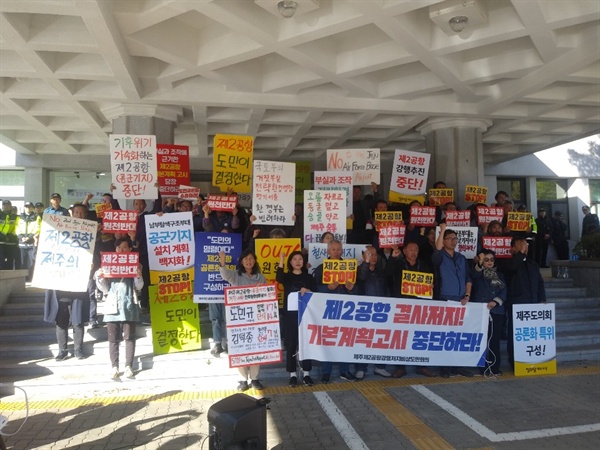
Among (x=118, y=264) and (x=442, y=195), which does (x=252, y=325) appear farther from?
(x=442, y=195)

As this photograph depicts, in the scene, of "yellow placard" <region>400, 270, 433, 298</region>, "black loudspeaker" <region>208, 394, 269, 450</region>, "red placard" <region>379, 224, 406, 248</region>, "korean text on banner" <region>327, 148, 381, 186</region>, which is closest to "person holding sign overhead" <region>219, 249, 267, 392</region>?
"red placard" <region>379, 224, 406, 248</region>

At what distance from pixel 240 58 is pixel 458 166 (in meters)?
6.29

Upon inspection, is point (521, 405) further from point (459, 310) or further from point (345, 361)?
point (345, 361)

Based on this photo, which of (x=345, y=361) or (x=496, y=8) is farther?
(x=496, y=8)

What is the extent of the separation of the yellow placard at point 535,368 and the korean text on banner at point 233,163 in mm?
5106

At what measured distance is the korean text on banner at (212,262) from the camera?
728cm

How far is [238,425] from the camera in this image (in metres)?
3.71

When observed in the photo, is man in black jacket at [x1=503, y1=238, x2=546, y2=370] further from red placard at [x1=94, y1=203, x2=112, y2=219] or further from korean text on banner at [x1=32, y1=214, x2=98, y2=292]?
red placard at [x1=94, y1=203, x2=112, y2=219]

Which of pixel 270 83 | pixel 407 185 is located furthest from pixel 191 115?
pixel 407 185

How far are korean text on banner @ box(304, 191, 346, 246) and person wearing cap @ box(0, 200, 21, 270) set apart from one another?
24.1 ft

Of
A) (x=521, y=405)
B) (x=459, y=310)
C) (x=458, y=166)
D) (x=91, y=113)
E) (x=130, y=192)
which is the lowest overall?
(x=521, y=405)

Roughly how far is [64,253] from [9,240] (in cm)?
531

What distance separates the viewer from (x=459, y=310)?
7.12m

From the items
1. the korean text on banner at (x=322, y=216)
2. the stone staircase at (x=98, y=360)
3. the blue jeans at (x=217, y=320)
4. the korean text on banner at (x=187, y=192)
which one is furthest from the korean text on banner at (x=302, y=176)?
the blue jeans at (x=217, y=320)
